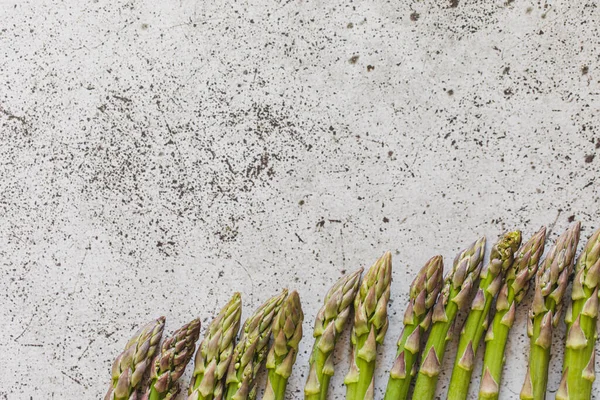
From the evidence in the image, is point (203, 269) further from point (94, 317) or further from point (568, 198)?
point (568, 198)

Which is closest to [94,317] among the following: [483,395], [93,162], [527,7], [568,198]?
[93,162]

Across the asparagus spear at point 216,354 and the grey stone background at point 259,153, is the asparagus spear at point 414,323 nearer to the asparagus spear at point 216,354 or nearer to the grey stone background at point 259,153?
the grey stone background at point 259,153

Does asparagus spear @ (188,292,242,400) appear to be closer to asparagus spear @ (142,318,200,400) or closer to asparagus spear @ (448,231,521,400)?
asparagus spear @ (142,318,200,400)

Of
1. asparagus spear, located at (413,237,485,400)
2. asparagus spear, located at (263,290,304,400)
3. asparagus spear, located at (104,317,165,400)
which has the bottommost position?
asparagus spear, located at (104,317,165,400)

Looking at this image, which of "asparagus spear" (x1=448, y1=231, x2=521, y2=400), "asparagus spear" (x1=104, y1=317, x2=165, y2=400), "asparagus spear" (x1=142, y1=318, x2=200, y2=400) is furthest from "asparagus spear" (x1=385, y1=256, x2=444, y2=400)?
"asparagus spear" (x1=104, y1=317, x2=165, y2=400)

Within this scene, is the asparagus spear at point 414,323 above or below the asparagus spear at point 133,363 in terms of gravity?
above

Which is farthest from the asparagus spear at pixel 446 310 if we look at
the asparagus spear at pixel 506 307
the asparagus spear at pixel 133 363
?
the asparagus spear at pixel 133 363

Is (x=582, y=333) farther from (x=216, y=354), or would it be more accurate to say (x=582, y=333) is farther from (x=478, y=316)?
(x=216, y=354)
